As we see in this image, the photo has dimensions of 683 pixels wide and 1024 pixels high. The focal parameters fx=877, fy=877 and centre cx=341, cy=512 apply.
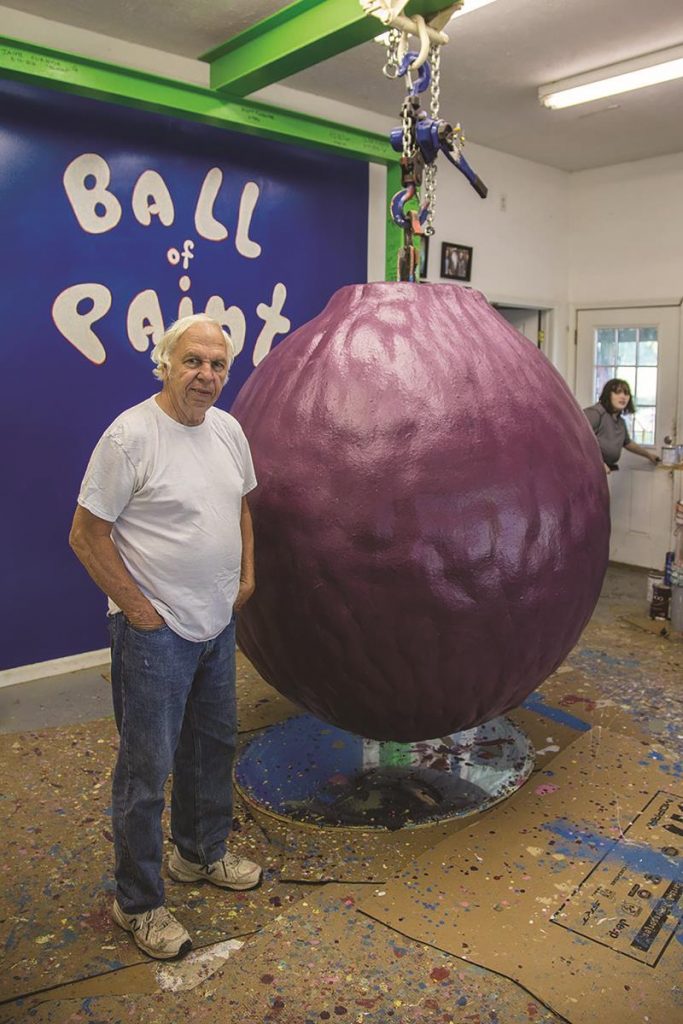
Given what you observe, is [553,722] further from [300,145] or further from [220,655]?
[300,145]

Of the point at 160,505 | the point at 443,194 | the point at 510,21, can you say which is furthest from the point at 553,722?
the point at 443,194

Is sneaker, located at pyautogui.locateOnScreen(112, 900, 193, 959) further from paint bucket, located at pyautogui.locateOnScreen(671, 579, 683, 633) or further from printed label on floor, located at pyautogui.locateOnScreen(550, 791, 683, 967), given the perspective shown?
paint bucket, located at pyautogui.locateOnScreen(671, 579, 683, 633)

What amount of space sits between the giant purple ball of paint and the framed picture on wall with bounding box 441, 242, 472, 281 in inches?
129

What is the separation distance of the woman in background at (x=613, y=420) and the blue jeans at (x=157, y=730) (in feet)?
12.6

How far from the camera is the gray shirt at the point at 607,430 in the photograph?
530 centimetres

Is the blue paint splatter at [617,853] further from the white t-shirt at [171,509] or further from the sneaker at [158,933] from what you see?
the white t-shirt at [171,509]

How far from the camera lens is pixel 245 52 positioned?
350cm

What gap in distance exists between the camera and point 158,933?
1.80m

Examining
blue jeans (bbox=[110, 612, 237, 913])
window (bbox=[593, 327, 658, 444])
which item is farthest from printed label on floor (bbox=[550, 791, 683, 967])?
window (bbox=[593, 327, 658, 444])

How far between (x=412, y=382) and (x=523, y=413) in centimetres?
26

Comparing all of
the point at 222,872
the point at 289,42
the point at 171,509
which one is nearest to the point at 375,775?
the point at 222,872

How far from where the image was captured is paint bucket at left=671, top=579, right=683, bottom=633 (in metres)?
4.09

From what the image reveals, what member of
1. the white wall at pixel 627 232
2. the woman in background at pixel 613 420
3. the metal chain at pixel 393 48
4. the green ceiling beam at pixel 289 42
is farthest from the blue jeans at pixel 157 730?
the white wall at pixel 627 232

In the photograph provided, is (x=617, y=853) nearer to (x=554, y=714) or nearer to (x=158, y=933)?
(x=554, y=714)
